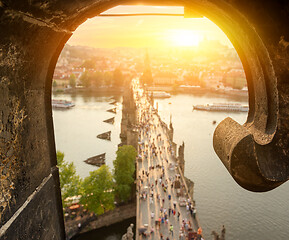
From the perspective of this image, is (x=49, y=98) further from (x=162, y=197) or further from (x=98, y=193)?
(x=162, y=197)

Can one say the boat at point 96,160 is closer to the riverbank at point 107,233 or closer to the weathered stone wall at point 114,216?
the weathered stone wall at point 114,216

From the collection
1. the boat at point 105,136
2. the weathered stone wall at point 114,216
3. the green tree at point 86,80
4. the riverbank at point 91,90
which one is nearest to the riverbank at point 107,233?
the weathered stone wall at point 114,216

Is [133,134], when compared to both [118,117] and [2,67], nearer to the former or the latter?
[118,117]

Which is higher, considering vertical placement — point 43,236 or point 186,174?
point 43,236

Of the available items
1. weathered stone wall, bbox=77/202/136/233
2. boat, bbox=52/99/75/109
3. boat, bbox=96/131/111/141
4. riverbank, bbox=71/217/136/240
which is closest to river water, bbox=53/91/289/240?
boat, bbox=96/131/111/141

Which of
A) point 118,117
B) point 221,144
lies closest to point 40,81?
point 221,144
